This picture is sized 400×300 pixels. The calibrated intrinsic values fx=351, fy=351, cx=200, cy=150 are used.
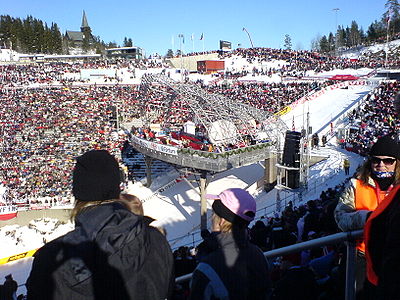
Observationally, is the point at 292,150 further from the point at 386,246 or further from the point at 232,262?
the point at 386,246

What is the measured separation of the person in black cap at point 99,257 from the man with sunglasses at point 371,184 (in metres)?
1.95

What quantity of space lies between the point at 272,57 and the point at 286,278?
70.0m

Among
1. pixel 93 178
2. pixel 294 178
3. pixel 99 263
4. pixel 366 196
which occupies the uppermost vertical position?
pixel 93 178

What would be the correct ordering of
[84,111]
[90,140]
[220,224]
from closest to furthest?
[220,224]
[90,140]
[84,111]

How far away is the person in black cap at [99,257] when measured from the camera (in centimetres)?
166

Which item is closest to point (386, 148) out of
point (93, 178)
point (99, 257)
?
point (93, 178)

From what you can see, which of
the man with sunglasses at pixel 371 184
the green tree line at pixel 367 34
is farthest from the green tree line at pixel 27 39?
the man with sunglasses at pixel 371 184

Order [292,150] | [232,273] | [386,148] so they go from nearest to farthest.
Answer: [232,273]
[386,148]
[292,150]

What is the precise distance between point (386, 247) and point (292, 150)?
18.2 meters

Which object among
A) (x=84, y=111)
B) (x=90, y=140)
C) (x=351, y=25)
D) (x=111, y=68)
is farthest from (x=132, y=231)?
(x=351, y=25)

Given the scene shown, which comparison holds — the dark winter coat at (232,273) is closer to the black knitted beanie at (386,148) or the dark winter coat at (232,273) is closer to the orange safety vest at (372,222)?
the orange safety vest at (372,222)

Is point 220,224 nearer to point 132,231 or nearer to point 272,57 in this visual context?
point 132,231

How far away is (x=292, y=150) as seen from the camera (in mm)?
19094

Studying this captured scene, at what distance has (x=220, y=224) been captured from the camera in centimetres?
268
